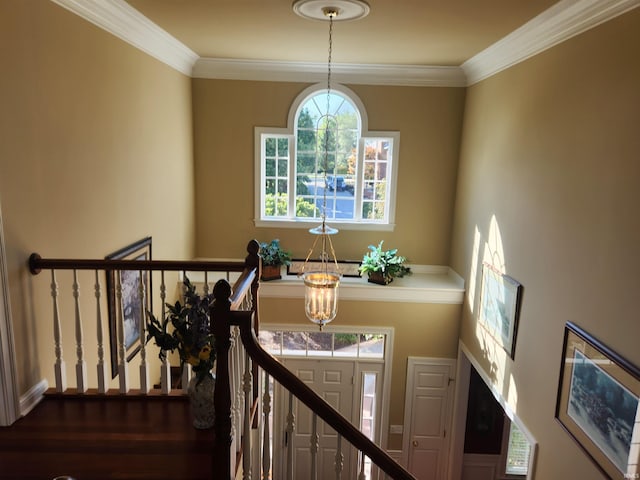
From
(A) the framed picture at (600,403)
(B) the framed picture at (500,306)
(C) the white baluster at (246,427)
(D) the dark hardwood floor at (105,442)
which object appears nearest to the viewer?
(C) the white baluster at (246,427)

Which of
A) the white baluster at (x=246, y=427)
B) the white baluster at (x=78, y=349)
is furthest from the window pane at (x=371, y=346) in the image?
the white baluster at (x=246, y=427)

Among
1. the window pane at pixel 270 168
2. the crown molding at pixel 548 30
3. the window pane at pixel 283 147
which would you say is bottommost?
the window pane at pixel 270 168

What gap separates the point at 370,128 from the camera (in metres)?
5.56

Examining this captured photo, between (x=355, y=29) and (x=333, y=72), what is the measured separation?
1.69 metres

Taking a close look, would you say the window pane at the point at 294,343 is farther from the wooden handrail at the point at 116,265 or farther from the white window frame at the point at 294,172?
the wooden handrail at the point at 116,265

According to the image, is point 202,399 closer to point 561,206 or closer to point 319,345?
point 561,206

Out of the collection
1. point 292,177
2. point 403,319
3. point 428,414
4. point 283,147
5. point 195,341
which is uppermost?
point 283,147

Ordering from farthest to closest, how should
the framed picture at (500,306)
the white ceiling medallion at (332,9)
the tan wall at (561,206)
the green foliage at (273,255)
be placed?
the green foliage at (273,255), the framed picture at (500,306), the white ceiling medallion at (332,9), the tan wall at (561,206)

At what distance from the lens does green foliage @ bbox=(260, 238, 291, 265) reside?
5.25 m

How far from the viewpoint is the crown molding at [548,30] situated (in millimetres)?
2692

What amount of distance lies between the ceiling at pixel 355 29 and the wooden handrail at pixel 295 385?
238 cm

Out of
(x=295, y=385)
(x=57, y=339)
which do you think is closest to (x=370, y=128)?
(x=57, y=339)

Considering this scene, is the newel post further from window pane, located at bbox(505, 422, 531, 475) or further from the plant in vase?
window pane, located at bbox(505, 422, 531, 475)

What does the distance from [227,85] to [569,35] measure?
3.72 metres
